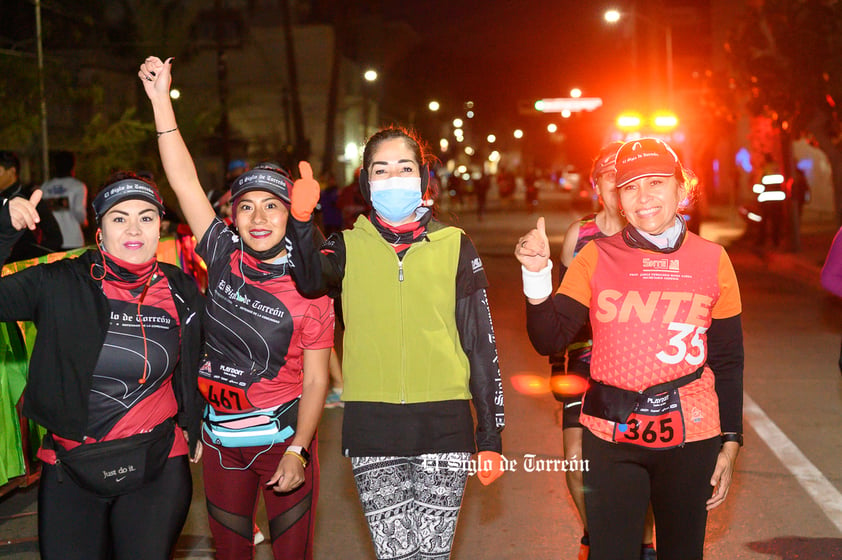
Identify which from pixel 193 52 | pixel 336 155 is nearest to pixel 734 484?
pixel 193 52

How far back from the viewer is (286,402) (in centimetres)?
426

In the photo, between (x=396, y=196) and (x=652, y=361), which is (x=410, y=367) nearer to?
(x=396, y=196)

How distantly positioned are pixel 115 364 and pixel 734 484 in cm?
475

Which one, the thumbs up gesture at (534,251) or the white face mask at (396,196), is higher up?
the white face mask at (396,196)

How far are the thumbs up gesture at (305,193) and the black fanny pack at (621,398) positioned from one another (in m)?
1.27

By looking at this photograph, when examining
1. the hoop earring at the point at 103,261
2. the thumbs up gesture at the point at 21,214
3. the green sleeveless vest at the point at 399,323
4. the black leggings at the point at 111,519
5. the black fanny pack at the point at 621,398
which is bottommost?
the black leggings at the point at 111,519

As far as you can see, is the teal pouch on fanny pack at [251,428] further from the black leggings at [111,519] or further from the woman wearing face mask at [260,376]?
the black leggings at [111,519]

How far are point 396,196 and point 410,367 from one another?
640 mm

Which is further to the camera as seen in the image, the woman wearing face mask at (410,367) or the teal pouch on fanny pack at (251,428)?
the teal pouch on fanny pack at (251,428)

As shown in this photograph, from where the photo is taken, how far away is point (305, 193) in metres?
3.38

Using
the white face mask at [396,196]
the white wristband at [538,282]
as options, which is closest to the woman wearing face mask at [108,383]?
the white face mask at [396,196]

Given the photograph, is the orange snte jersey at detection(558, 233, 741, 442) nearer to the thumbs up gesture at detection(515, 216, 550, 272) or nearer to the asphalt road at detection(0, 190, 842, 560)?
the thumbs up gesture at detection(515, 216, 550, 272)

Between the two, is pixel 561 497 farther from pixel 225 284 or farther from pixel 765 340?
pixel 765 340

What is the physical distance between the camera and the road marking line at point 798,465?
670 cm
